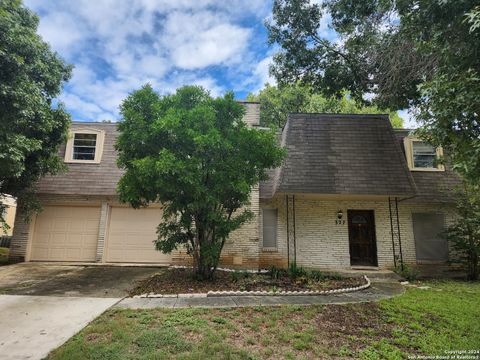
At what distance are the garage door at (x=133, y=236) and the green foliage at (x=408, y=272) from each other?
850 cm

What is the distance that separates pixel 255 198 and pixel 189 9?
289 inches

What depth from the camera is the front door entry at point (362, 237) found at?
11.0m

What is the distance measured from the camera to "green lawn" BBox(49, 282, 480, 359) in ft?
12.2

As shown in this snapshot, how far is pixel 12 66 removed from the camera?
5383 millimetres

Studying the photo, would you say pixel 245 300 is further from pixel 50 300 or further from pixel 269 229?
pixel 269 229

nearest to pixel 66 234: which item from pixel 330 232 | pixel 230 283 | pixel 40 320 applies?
pixel 40 320

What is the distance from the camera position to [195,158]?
6812mm

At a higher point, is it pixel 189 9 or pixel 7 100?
pixel 189 9

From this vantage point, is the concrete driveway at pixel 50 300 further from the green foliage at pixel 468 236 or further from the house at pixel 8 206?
the green foliage at pixel 468 236

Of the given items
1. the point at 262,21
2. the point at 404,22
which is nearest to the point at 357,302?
the point at 404,22

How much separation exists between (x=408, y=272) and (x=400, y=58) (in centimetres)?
701

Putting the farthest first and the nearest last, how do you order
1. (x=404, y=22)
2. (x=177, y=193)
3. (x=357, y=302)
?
(x=177, y=193), (x=357, y=302), (x=404, y=22)

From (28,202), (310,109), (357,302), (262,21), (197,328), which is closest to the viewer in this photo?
(197,328)

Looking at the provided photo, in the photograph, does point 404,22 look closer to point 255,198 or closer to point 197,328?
point 197,328
